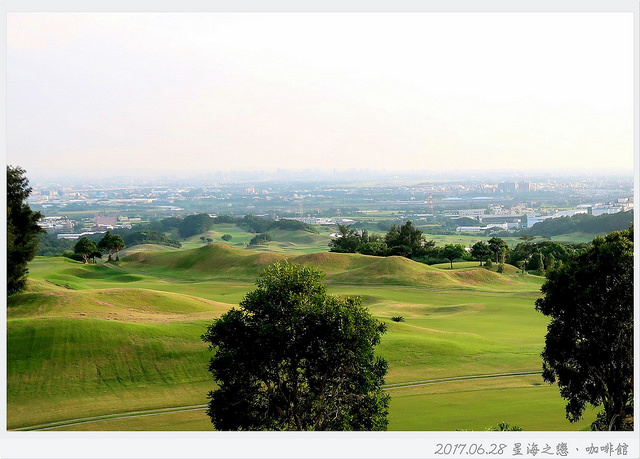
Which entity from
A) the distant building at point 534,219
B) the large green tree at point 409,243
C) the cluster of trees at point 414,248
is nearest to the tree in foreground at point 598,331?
the cluster of trees at point 414,248

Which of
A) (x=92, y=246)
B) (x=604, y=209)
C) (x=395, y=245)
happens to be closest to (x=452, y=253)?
(x=395, y=245)

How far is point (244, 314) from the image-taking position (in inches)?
598

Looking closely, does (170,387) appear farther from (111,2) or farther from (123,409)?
(111,2)

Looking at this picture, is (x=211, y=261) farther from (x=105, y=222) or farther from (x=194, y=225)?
(x=194, y=225)

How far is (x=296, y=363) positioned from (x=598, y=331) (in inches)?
346

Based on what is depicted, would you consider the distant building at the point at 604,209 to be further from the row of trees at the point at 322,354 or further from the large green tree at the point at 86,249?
the row of trees at the point at 322,354

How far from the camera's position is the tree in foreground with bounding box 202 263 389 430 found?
14.1 metres

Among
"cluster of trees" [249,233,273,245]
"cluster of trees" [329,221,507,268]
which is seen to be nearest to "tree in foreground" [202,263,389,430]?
"cluster of trees" [329,221,507,268]

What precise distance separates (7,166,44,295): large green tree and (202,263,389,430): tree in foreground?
2203cm

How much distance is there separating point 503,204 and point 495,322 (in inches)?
5824

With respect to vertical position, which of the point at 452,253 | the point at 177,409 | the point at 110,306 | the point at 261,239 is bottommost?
the point at 261,239

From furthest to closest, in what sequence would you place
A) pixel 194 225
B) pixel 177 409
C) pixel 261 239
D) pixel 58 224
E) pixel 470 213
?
pixel 470 213 < pixel 194 225 < pixel 58 224 < pixel 261 239 < pixel 177 409

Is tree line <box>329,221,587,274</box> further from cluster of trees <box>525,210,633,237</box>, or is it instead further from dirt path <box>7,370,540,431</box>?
dirt path <box>7,370,540,431</box>

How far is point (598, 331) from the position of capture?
52.5ft
